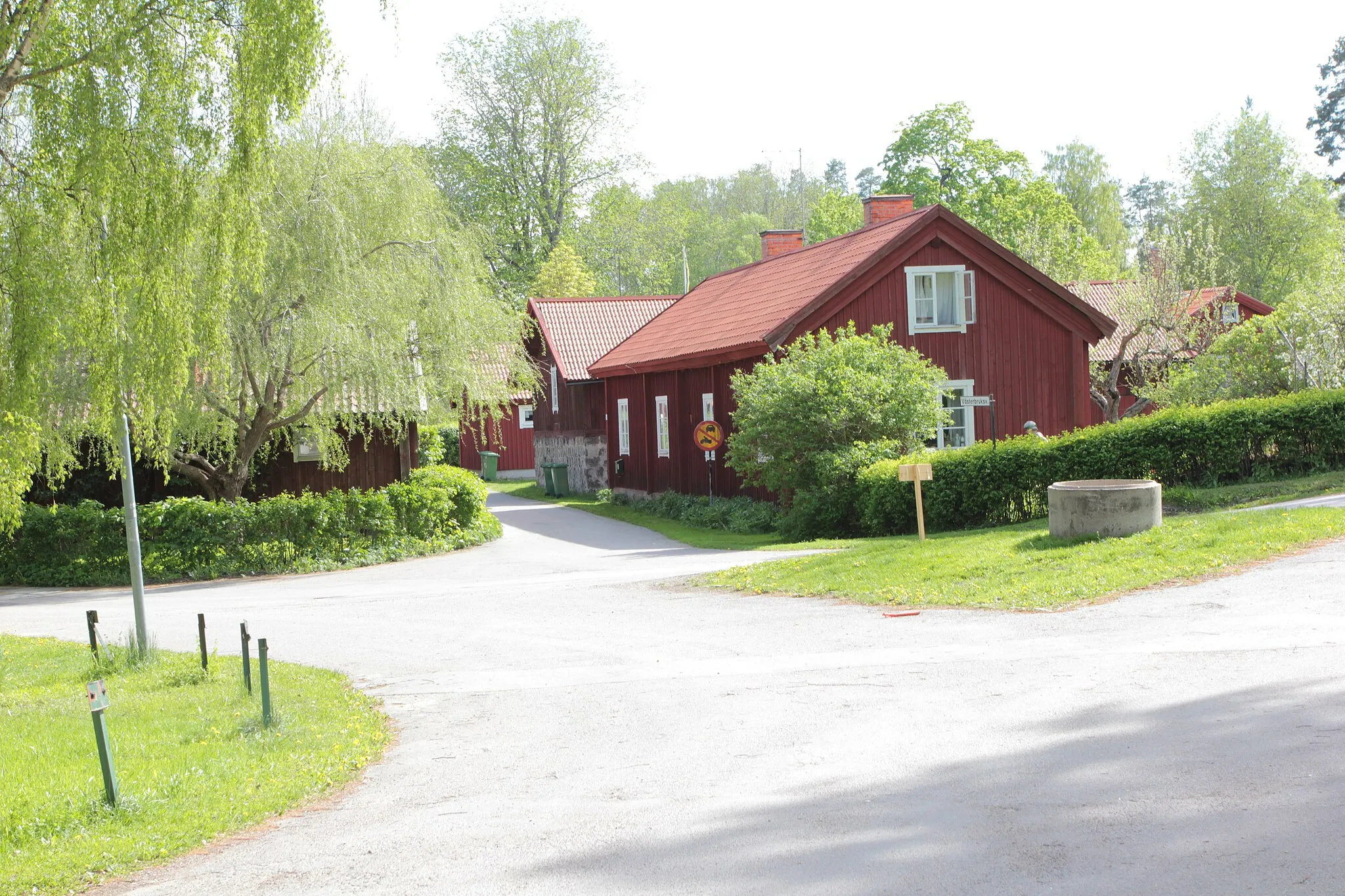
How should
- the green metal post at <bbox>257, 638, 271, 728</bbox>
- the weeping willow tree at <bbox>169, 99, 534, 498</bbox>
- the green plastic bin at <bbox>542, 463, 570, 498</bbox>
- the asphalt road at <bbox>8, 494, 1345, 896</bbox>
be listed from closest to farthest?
the asphalt road at <bbox>8, 494, 1345, 896</bbox> < the green metal post at <bbox>257, 638, 271, 728</bbox> < the weeping willow tree at <bbox>169, 99, 534, 498</bbox> < the green plastic bin at <bbox>542, 463, 570, 498</bbox>

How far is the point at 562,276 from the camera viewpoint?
5341 centimetres

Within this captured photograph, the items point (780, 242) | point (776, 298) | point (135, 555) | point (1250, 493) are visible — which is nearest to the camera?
point (135, 555)

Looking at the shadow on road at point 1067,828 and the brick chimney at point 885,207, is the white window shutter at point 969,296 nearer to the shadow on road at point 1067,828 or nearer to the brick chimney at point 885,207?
the brick chimney at point 885,207

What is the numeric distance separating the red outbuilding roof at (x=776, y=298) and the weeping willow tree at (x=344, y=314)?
550 cm

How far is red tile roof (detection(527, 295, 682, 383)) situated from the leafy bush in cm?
806

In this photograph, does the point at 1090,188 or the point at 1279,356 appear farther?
the point at 1090,188

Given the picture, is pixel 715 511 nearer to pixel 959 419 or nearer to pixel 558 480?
pixel 959 419

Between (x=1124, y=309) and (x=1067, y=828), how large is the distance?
32425 millimetres

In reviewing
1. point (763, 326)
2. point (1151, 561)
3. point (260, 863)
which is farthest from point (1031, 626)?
point (763, 326)

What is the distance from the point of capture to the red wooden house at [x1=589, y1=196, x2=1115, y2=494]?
26234 mm

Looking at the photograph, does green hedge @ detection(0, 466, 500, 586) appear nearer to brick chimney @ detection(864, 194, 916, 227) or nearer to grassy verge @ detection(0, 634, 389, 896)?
grassy verge @ detection(0, 634, 389, 896)

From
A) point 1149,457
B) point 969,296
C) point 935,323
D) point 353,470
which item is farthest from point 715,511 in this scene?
point 1149,457

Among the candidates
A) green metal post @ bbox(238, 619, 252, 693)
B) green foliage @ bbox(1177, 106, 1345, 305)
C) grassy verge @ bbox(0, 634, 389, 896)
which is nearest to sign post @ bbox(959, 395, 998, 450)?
grassy verge @ bbox(0, 634, 389, 896)

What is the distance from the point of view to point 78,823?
6867 mm
